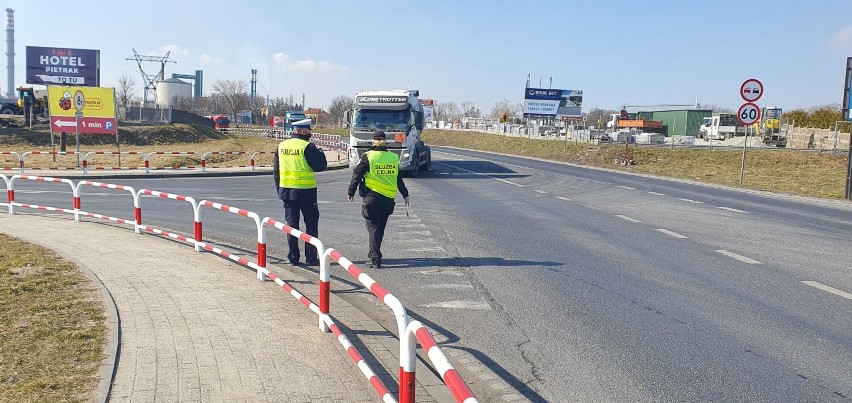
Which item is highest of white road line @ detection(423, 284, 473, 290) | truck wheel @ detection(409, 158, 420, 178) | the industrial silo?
the industrial silo

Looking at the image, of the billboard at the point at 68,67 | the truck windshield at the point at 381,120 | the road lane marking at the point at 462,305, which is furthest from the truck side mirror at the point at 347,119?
the billboard at the point at 68,67

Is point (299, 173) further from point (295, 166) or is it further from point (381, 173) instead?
point (381, 173)

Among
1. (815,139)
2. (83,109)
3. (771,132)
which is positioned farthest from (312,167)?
(771,132)

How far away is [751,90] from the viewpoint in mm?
24812

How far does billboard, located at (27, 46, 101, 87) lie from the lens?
5278 cm

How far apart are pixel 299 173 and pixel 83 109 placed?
29319mm

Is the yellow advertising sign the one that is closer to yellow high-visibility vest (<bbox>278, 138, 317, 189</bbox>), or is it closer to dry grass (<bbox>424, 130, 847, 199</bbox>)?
yellow high-visibility vest (<bbox>278, 138, 317, 189</bbox>)

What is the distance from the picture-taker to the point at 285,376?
205 inches

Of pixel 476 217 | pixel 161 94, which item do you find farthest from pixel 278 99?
pixel 476 217

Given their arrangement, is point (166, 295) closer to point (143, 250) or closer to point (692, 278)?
point (143, 250)

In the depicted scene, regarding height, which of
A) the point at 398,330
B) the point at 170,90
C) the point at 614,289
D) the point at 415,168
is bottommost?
the point at 614,289

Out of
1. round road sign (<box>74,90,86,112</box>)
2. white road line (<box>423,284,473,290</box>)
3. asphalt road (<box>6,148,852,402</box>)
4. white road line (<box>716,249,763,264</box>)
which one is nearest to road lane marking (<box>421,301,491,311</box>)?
asphalt road (<box>6,148,852,402</box>)

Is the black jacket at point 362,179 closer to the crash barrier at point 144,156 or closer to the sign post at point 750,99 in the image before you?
the sign post at point 750,99

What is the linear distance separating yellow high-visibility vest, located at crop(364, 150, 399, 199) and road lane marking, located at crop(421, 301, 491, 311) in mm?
2151
